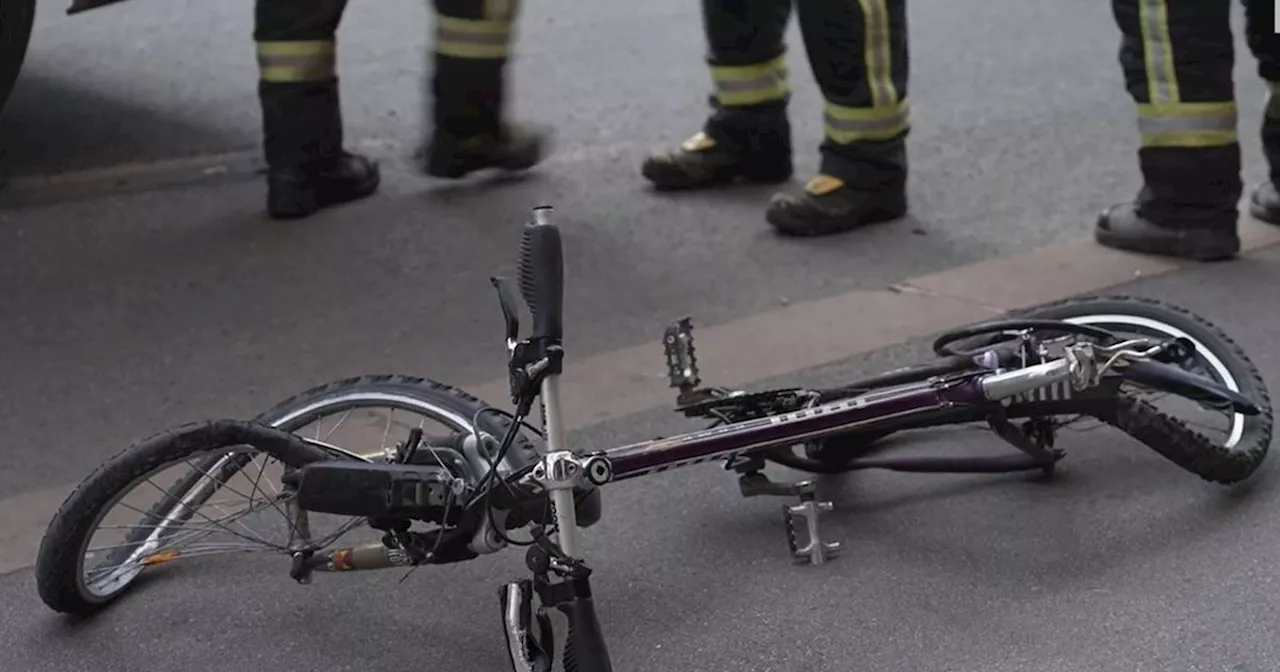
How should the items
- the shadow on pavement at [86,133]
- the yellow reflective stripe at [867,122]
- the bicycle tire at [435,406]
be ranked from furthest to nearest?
the shadow on pavement at [86,133]
the yellow reflective stripe at [867,122]
the bicycle tire at [435,406]

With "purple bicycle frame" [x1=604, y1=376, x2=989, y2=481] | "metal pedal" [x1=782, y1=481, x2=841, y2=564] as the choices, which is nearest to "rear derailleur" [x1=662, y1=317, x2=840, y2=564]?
"metal pedal" [x1=782, y1=481, x2=841, y2=564]

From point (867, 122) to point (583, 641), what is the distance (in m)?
2.92

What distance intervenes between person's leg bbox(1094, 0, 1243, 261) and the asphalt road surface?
117mm

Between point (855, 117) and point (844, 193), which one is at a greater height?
point (855, 117)

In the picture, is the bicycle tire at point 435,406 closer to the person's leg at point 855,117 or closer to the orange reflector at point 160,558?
the orange reflector at point 160,558

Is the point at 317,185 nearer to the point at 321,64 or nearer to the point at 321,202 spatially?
the point at 321,202

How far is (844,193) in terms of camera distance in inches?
199

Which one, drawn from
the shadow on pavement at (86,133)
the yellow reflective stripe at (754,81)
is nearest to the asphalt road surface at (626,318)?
the shadow on pavement at (86,133)

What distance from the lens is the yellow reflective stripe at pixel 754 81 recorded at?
549 centimetres

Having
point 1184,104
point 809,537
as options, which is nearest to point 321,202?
point 1184,104

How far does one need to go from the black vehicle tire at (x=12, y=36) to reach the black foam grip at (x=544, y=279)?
286cm

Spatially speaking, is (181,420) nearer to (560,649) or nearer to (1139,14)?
(560,649)

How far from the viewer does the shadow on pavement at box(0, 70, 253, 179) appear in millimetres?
5988

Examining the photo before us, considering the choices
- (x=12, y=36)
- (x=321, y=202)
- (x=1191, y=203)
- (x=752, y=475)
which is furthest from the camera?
(x=321, y=202)
